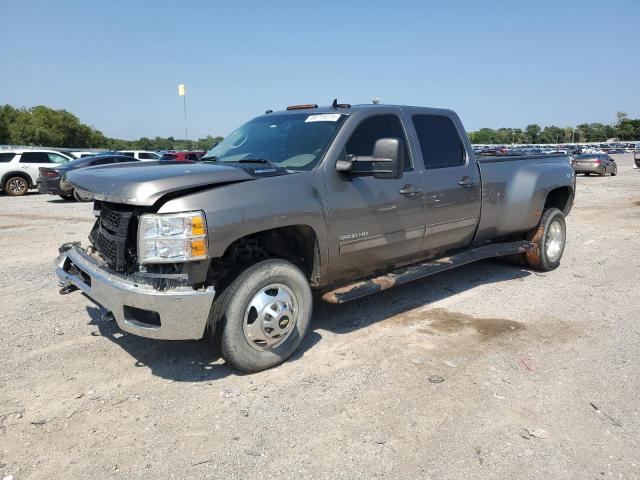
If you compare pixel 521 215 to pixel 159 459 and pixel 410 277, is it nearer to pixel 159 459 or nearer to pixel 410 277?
pixel 410 277

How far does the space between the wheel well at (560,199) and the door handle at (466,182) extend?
7.31 feet

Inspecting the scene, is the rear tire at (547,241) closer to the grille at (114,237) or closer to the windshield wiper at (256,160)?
the windshield wiper at (256,160)

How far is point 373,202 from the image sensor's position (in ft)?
13.7

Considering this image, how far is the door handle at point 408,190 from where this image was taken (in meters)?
4.45

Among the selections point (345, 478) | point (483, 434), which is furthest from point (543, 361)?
point (345, 478)

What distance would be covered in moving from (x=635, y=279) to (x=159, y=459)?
5.96 m

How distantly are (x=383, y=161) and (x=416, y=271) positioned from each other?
54.5 inches

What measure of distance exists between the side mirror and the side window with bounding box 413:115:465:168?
3.51 ft

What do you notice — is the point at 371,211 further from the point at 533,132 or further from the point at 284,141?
the point at 533,132

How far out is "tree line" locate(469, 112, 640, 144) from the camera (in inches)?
6603

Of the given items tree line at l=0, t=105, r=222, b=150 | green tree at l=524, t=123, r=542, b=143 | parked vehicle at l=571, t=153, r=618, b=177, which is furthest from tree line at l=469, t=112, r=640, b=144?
parked vehicle at l=571, t=153, r=618, b=177

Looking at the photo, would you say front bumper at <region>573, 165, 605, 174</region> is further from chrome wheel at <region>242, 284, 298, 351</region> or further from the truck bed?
chrome wheel at <region>242, 284, 298, 351</region>

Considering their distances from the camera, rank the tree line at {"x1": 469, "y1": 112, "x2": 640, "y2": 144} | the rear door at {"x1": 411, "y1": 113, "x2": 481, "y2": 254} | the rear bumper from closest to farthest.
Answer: the rear door at {"x1": 411, "y1": 113, "x2": 481, "y2": 254}
the rear bumper
the tree line at {"x1": 469, "y1": 112, "x2": 640, "y2": 144}

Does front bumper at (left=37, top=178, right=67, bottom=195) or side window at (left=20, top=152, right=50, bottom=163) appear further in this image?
side window at (left=20, top=152, right=50, bottom=163)
